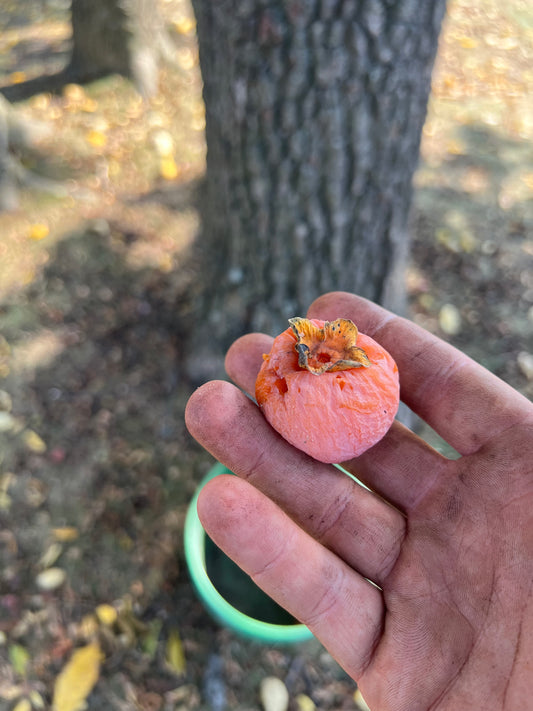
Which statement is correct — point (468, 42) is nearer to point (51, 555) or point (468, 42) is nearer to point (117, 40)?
point (117, 40)

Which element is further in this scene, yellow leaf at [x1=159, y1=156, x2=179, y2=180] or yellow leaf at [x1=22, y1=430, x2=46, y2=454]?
yellow leaf at [x1=159, y1=156, x2=179, y2=180]

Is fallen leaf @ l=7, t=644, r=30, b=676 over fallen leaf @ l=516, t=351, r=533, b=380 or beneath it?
beneath

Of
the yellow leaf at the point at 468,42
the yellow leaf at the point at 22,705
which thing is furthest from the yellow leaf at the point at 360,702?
the yellow leaf at the point at 468,42

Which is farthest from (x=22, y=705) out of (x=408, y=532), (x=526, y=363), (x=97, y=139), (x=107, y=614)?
(x=97, y=139)

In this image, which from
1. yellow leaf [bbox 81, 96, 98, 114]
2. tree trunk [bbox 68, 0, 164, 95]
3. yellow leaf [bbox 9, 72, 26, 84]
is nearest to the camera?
tree trunk [bbox 68, 0, 164, 95]

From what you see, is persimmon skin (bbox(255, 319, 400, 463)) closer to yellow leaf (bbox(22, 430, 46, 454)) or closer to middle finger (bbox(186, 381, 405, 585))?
middle finger (bbox(186, 381, 405, 585))

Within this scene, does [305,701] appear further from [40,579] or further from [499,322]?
[499,322]

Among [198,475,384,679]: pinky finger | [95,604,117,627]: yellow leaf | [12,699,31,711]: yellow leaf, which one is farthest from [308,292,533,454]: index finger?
[12,699,31,711]: yellow leaf

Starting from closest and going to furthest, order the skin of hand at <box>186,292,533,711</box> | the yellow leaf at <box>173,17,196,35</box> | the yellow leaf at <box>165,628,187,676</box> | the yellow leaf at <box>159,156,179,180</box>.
A: the skin of hand at <box>186,292,533,711</box> < the yellow leaf at <box>165,628,187,676</box> < the yellow leaf at <box>159,156,179,180</box> < the yellow leaf at <box>173,17,196,35</box>
